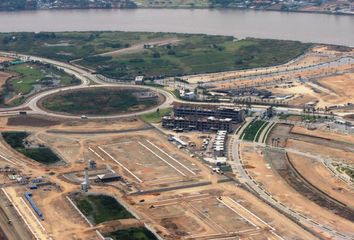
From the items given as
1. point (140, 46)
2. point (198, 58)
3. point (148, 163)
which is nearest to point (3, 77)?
point (140, 46)

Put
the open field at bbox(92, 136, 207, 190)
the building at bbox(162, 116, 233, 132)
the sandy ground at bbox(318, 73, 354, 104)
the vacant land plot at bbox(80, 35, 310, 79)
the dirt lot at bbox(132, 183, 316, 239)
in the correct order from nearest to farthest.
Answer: the dirt lot at bbox(132, 183, 316, 239) < the open field at bbox(92, 136, 207, 190) < the building at bbox(162, 116, 233, 132) < the sandy ground at bbox(318, 73, 354, 104) < the vacant land plot at bbox(80, 35, 310, 79)

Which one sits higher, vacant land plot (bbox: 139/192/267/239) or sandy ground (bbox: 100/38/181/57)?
sandy ground (bbox: 100/38/181/57)

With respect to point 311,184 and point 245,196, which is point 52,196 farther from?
point 311,184

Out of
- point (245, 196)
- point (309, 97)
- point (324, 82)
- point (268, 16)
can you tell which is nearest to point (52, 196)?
point (245, 196)

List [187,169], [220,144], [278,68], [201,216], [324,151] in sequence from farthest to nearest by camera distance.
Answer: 1. [278,68]
2. [220,144]
3. [324,151]
4. [187,169]
5. [201,216]

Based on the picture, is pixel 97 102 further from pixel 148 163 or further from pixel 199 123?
pixel 148 163

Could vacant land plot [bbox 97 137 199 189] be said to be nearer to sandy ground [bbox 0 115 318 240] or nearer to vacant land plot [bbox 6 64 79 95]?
sandy ground [bbox 0 115 318 240]

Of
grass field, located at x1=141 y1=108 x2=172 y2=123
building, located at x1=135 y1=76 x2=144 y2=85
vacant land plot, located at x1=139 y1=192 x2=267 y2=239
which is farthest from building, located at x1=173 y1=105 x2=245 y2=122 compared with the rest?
vacant land plot, located at x1=139 y1=192 x2=267 y2=239
